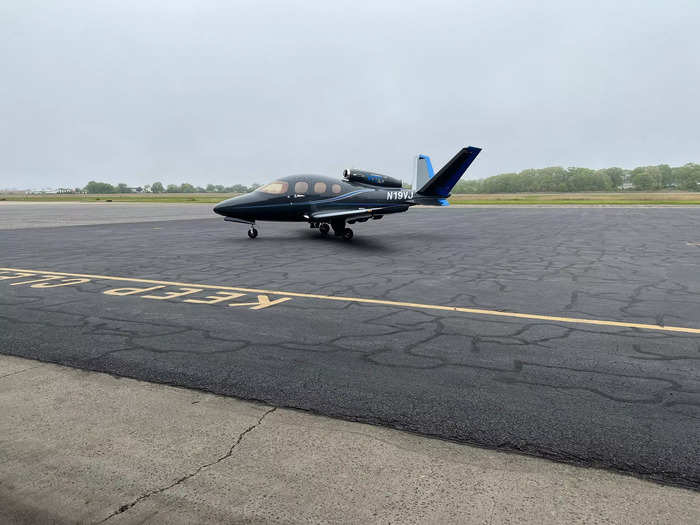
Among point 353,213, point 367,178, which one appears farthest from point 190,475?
point 367,178

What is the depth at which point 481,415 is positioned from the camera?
156 inches

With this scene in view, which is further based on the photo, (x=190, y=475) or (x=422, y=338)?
(x=422, y=338)

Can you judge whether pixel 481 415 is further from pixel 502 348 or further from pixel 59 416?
pixel 59 416

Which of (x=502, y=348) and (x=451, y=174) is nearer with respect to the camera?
(x=502, y=348)

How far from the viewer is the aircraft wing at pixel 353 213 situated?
55.6 ft

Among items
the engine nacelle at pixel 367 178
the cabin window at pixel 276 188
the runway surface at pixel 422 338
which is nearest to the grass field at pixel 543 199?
the engine nacelle at pixel 367 178

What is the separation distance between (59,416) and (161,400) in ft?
2.63

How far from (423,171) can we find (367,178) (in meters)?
6.42

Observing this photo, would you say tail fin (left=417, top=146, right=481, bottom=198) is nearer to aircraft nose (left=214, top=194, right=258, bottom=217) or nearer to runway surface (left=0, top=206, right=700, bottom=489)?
aircraft nose (left=214, top=194, right=258, bottom=217)

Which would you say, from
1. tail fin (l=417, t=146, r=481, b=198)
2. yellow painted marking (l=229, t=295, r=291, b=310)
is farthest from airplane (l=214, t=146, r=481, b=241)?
yellow painted marking (l=229, t=295, r=291, b=310)

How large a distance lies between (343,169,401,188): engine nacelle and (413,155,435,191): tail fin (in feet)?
16.8

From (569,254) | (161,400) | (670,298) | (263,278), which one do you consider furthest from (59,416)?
(569,254)

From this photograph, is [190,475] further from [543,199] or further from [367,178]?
[543,199]

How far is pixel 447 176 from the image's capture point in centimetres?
2050
